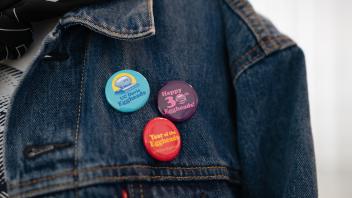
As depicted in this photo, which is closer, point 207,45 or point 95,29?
point 95,29

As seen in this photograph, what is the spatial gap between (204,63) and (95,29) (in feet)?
0.66

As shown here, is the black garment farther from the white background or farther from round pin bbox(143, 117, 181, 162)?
the white background

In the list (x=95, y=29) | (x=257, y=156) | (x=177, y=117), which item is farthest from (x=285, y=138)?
(x=95, y=29)

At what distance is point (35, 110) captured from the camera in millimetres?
468

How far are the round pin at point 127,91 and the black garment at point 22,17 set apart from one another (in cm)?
13

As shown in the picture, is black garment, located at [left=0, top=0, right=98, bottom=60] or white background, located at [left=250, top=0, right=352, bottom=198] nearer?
black garment, located at [left=0, top=0, right=98, bottom=60]

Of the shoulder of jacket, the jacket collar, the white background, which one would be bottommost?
the white background

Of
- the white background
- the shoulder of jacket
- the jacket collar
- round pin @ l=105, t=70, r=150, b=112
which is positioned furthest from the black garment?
the white background

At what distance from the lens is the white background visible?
1.00 m

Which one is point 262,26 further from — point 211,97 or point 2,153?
point 2,153

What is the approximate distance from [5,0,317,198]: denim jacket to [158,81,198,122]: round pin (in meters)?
0.01

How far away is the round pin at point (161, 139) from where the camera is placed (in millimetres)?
477

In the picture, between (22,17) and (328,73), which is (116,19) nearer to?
(22,17)

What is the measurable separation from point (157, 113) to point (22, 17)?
0.25 metres
